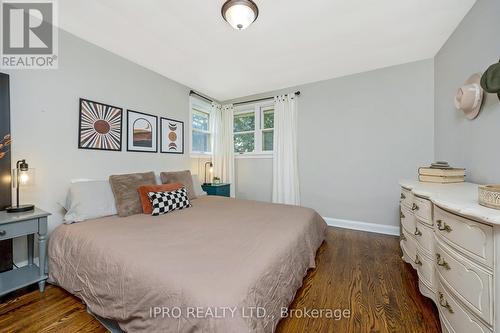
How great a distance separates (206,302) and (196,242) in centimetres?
55

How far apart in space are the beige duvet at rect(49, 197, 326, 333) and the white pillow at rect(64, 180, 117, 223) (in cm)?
12

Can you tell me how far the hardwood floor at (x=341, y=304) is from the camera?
50.4 inches

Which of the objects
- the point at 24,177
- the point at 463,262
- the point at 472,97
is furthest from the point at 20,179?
the point at 472,97

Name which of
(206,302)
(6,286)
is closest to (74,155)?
(6,286)

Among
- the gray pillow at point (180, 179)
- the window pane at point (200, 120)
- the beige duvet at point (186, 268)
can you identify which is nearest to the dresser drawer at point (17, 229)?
the beige duvet at point (186, 268)

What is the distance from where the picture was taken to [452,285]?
1037 mm

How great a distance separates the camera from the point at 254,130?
403 centimetres

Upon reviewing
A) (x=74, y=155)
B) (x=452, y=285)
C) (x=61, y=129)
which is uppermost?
(x=61, y=129)

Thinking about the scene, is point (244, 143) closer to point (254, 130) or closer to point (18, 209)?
A: point (254, 130)

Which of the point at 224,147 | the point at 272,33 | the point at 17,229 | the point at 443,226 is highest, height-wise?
the point at 272,33

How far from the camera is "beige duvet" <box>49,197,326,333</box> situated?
880 mm

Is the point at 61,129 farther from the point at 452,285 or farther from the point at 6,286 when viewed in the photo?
the point at 452,285

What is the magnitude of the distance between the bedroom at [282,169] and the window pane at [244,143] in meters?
0.80

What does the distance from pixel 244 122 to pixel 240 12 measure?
255cm
